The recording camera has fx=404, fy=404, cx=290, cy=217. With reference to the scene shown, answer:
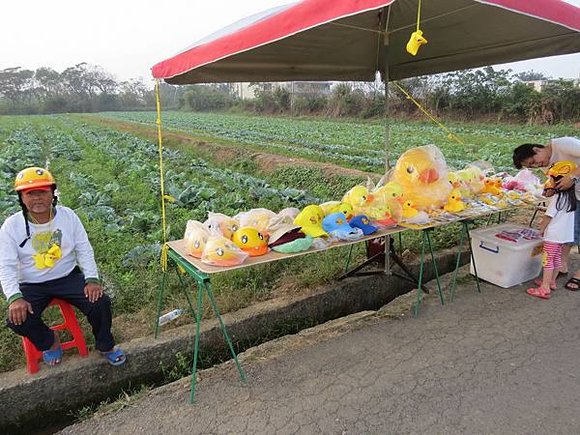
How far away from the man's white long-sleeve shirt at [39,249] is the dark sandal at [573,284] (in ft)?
15.1

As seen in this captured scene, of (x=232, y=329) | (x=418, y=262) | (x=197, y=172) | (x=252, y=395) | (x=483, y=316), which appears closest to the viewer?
(x=252, y=395)

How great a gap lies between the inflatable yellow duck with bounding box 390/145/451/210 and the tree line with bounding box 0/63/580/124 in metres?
1.36

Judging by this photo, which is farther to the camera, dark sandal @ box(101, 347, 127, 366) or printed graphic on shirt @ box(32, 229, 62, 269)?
dark sandal @ box(101, 347, 127, 366)

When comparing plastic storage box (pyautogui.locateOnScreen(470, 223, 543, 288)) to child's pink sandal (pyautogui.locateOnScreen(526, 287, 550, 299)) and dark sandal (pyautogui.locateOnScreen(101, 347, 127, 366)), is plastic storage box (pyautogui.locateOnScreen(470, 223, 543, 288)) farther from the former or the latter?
dark sandal (pyautogui.locateOnScreen(101, 347, 127, 366))

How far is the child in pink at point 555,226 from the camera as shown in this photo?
13.0 feet

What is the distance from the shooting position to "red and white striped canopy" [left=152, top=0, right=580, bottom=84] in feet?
8.61

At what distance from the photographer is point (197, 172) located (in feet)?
37.2

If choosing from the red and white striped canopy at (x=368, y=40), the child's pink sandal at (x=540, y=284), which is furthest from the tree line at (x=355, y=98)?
the child's pink sandal at (x=540, y=284)

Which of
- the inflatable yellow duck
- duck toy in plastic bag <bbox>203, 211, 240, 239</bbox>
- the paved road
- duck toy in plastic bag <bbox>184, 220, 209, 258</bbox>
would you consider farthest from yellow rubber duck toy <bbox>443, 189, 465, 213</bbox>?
duck toy in plastic bag <bbox>184, 220, 209, 258</bbox>

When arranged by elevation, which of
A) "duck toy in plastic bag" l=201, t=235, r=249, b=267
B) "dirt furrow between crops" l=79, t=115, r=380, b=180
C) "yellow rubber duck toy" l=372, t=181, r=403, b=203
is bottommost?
"dirt furrow between crops" l=79, t=115, r=380, b=180

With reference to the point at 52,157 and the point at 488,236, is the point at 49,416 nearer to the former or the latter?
the point at 488,236

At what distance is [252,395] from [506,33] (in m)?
3.97

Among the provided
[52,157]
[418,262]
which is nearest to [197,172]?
[52,157]

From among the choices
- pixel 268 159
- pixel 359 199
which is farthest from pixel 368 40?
pixel 268 159
